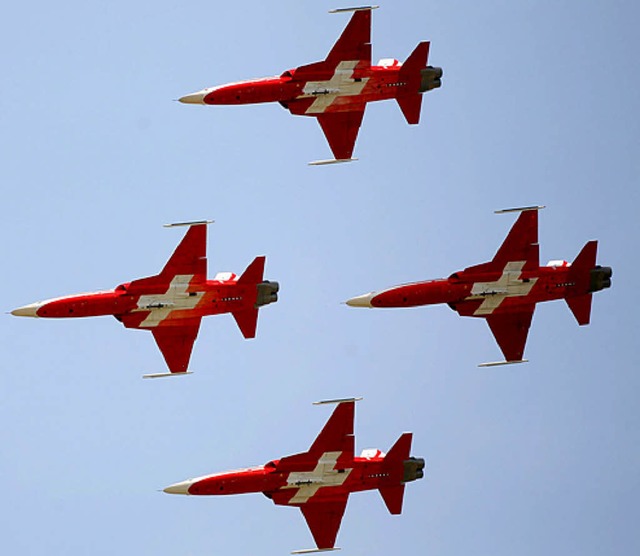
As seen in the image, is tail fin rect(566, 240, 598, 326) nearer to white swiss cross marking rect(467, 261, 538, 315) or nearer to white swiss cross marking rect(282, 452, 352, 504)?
white swiss cross marking rect(467, 261, 538, 315)

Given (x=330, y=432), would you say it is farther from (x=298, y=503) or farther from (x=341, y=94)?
(x=341, y=94)

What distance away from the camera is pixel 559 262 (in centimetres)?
8619

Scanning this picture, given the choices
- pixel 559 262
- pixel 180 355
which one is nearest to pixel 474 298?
pixel 559 262

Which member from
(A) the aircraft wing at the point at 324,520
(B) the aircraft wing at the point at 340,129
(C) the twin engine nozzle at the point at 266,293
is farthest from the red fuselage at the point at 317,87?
(A) the aircraft wing at the point at 324,520

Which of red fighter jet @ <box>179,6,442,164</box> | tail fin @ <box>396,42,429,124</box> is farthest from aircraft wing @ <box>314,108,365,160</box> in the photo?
tail fin @ <box>396,42,429,124</box>

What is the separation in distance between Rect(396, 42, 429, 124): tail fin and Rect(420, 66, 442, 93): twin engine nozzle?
0.08 meters

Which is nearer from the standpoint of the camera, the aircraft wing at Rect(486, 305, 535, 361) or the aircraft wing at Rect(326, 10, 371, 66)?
the aircraft wing at Rect(326, 10, 371, 66)

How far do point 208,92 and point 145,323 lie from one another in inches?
244

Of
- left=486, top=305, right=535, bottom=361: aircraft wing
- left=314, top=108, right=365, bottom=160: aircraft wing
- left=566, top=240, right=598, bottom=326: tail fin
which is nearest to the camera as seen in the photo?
left=566, top=240, right=598, bottom=326: tail fin

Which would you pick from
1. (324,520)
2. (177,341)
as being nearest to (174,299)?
(177,341)

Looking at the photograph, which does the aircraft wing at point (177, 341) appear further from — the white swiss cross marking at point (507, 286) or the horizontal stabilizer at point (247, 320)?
the white swiss cross marking at point (507, 286)

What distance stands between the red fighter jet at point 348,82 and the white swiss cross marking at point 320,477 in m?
9.02

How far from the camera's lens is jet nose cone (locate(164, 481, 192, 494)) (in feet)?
279

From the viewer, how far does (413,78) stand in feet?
283
